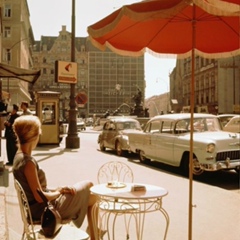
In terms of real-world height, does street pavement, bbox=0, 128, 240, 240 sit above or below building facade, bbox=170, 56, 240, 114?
below

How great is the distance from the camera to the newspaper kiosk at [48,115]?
60.7 ft

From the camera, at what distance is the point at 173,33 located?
5.62 m

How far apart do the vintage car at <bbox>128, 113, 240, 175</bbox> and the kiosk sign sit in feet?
15.5

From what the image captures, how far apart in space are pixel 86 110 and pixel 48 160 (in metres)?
97.8

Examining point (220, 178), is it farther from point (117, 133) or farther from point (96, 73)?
point (96, 73)

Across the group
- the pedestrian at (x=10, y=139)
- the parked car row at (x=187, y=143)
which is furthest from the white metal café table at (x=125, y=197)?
the pedestrian at (x=10, y=139)

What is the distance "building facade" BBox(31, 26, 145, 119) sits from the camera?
4272 inches

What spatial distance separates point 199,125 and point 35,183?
8.08 m

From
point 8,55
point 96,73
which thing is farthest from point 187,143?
point 96,73

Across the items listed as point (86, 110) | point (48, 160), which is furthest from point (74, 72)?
point (86, 110)

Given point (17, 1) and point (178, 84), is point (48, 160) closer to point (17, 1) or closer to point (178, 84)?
point (17, 1)

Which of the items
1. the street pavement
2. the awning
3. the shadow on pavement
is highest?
the awning

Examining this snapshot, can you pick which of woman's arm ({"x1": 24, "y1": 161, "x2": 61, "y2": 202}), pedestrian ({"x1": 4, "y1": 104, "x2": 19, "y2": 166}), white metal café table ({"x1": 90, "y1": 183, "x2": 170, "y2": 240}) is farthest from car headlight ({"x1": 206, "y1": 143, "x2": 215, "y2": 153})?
woman's arm ({"x1": 24, "y1": 161, "x2": 61, "y2": 202})

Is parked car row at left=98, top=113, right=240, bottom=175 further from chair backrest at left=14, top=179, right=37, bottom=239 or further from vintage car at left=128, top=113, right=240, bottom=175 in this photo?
chair backrest at left=14, top=179, right=37, bottom=239
